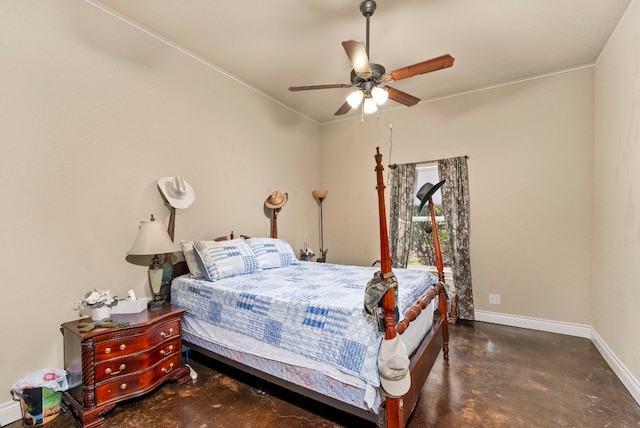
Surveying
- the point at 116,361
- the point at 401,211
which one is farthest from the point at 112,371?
the point at 401,211

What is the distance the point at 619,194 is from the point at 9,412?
499 cm

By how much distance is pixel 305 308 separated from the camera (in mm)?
1977

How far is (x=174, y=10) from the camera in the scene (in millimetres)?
2535

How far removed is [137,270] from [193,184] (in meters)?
1.02

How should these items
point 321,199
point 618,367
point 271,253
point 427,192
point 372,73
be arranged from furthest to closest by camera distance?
point 321,199
point 271,253
point 427,192
point 618,367
point 372,73

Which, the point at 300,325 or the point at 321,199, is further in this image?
the point at 321,199

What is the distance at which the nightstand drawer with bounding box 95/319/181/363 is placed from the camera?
2000mm

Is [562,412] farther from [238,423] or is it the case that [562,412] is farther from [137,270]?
[137,270]

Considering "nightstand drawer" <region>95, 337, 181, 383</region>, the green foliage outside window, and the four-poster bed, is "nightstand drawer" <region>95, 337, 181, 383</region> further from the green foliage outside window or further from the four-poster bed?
the green foliage outside window

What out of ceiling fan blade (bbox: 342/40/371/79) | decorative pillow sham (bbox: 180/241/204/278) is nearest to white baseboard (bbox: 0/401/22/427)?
decorative pillow sham (bbox: 180/241/204/278)

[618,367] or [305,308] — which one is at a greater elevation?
[305,308]

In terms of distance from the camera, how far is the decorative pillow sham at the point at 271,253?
329cm

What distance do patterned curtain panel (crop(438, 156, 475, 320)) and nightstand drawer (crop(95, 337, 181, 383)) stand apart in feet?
11.2

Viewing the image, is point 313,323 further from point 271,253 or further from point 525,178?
point 525,178
